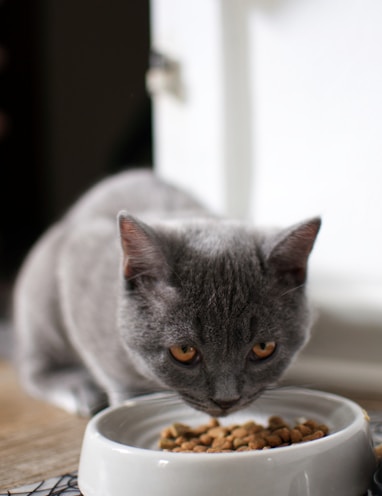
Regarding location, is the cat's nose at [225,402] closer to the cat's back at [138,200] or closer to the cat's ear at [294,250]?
the cat's ear at [294,250]

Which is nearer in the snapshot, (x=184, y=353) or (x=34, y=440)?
(x=184, y=353)

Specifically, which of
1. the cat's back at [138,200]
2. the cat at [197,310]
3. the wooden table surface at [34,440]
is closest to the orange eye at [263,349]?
the cat at [197,310]

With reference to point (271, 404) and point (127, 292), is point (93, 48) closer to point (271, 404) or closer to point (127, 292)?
point (127, 292)

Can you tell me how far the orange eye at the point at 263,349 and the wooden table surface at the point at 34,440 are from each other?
318mm

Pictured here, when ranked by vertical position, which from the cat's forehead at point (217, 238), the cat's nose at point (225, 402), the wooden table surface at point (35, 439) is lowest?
the wooden table surface at point (35, 439)

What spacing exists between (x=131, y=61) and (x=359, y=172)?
755 millimetres

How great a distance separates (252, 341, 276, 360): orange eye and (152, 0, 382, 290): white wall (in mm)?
504

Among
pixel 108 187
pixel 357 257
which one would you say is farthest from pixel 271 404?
pixel 108 187

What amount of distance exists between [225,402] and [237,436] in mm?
51

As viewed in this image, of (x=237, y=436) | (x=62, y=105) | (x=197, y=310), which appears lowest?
(x=237, y=436)

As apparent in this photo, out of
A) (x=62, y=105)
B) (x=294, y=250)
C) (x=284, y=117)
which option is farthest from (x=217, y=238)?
(x=62, y=105)

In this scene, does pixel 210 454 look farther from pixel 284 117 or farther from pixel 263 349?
pixel 284 117

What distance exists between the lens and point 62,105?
203cm

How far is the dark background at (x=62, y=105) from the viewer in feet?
6.15
